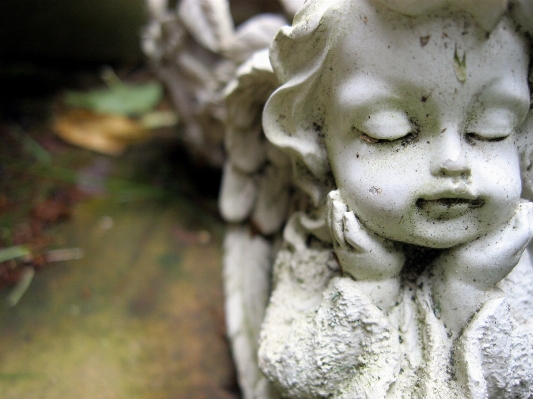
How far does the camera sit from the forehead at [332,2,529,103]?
0.59 m

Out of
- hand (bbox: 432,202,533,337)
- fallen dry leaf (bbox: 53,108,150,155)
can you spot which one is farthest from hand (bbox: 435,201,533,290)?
fallen dry leaf (bbox: 53,108,150,155)

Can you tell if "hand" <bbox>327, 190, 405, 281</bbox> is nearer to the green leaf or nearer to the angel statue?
the angel statue

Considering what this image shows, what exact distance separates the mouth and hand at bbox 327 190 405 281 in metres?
0.08

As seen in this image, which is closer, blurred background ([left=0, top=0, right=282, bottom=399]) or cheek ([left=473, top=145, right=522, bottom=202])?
cheek ([left=473, top=145, right=522, bottom=202])

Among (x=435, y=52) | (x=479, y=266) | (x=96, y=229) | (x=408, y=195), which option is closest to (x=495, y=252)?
(x=479, y=266)

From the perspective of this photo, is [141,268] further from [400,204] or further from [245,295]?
[400,204]

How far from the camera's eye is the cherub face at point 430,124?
59 cm

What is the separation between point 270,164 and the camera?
1.10 m

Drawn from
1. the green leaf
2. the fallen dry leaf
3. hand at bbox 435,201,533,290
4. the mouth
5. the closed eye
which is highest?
the closed eye

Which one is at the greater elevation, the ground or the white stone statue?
the white stone statue

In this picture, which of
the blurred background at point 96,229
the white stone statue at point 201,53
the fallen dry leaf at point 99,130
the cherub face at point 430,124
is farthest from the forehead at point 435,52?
the fallen dry leaf at point 99,130

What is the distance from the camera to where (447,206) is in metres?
0.64

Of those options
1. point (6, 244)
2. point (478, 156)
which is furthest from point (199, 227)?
point (478, 156)

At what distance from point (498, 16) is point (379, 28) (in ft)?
0.44
